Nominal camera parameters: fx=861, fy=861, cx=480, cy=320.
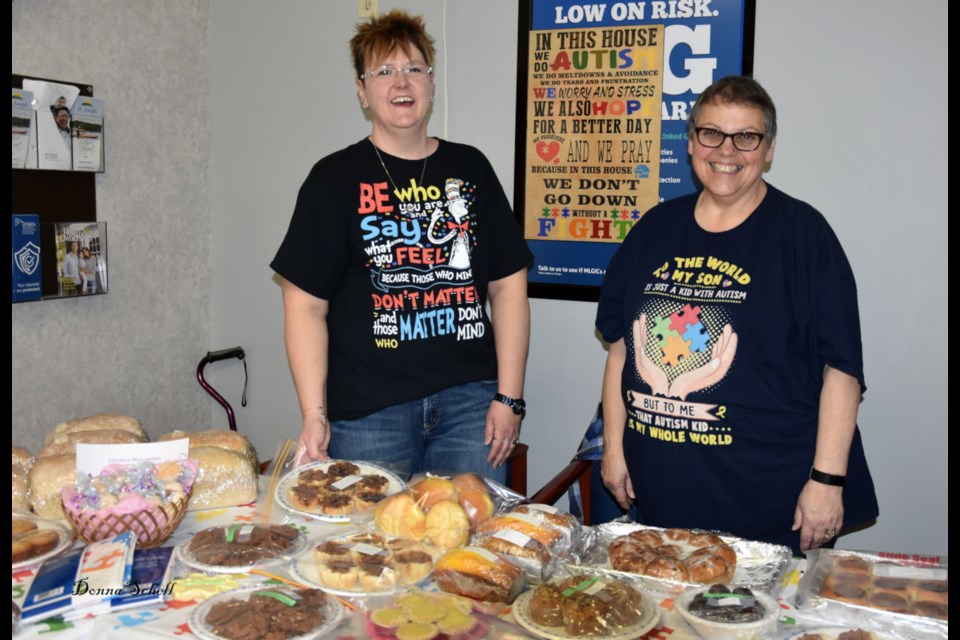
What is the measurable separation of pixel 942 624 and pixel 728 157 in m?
0.99

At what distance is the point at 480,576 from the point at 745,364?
777 mm

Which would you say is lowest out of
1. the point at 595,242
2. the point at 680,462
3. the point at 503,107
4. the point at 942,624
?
the point at 942,624

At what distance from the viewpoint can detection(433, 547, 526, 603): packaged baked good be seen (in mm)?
1326

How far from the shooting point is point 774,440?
1812 mm

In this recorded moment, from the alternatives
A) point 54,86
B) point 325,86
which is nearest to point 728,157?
point 325,86

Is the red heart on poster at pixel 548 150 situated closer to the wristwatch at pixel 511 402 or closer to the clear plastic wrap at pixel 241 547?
the wristwatch at pixel 511 402

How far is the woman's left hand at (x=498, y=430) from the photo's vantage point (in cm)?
216

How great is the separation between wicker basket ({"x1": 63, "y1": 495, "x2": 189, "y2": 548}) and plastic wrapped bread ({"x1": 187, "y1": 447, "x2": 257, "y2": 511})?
0.18 metres

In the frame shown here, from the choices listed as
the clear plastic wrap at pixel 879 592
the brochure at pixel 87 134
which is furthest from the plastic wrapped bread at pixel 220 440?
the brochure at pixel 87 134

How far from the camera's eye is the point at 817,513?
5.81 feet

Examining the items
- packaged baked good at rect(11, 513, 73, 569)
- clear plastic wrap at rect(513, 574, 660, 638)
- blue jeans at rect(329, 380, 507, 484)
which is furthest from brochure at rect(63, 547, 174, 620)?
blue jeans at rect(329, 380, 507, 484)

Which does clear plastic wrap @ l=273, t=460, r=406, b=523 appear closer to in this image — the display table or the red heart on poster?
the display table

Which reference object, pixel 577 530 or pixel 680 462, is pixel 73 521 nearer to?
pixel 577 530

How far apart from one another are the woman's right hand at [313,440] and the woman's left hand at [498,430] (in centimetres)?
41
